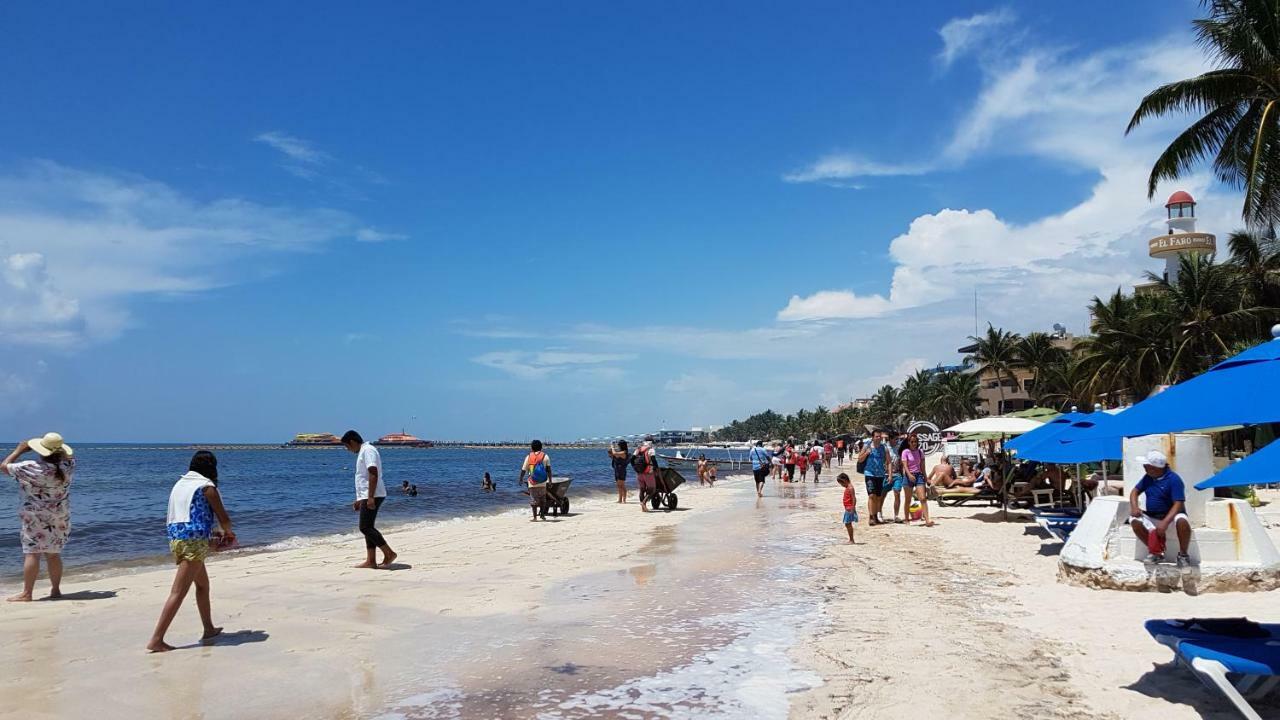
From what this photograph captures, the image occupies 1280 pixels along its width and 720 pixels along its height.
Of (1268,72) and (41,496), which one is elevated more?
(1268,72)

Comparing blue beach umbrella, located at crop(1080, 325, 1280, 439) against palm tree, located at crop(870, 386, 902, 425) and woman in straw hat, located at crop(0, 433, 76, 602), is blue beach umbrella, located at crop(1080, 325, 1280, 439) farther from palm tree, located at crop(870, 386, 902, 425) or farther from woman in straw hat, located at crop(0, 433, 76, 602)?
palm tree, located at crop(870, 386, 902, 425)

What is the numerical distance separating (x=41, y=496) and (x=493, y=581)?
4.65 m

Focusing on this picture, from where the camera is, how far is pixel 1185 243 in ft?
196

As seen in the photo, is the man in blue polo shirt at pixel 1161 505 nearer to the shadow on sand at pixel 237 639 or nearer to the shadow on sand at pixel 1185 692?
the shadow on sand at pixel 1185 692

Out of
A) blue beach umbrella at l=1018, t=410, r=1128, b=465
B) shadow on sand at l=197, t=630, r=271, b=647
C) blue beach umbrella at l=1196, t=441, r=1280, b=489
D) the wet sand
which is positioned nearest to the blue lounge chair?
blue beach umbrella at l=1018, t=410, r=1128, b=465

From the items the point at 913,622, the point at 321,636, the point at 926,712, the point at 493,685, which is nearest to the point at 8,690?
the point at 321,636

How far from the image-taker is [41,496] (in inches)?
315

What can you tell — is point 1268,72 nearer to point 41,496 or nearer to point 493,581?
point 493,581

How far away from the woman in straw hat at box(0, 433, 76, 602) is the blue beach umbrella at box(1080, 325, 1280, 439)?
919 centimetres

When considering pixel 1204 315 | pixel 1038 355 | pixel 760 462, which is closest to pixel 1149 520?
pixel 760 462

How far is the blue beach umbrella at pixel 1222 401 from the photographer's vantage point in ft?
13.4

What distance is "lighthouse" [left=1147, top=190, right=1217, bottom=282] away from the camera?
59.5 m

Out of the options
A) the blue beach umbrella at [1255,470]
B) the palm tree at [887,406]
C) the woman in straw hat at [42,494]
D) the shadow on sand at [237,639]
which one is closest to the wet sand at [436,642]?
the shadow on sand at [237,639]

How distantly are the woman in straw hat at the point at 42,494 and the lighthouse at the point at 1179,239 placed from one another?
67.7 meters
